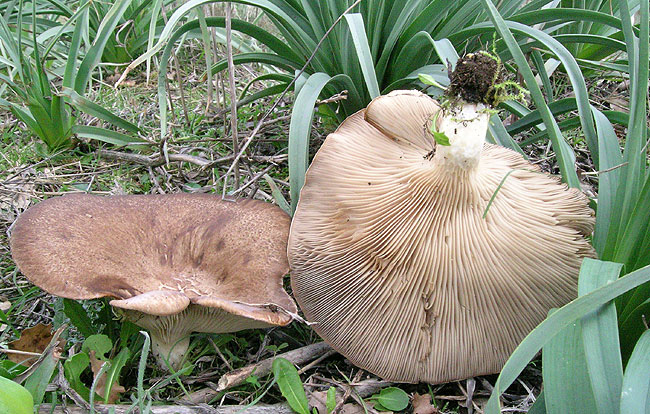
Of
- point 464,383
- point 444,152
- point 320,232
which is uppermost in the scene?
point 444,152

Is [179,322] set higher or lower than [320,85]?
lower

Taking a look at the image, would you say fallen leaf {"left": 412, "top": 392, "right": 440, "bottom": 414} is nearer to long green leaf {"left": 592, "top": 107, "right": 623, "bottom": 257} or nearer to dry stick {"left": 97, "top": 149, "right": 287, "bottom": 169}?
long green leaf {"left": 592, "top": 107, "right": 623, "bottom": 257}

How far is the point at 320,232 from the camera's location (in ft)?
4.78

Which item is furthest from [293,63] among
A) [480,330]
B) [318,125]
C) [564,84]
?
[564,84]

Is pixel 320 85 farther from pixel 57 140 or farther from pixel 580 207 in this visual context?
pixel 57 140

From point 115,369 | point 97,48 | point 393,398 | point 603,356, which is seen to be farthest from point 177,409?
point 97,48

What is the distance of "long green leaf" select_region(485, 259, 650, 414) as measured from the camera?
97 cm

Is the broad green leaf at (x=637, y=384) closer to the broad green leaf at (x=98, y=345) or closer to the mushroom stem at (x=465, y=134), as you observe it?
the mushroom stem at (x=465, y=134)

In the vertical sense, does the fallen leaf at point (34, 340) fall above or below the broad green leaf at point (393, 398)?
below

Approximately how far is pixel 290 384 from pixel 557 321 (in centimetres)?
72

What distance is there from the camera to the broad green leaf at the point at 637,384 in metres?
0.91

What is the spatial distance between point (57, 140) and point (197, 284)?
53.2 inches

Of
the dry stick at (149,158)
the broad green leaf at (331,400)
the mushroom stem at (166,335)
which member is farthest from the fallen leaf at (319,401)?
the dry stick at (149,158)

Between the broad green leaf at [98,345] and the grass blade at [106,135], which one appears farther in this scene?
the grass blade at [106,135]
